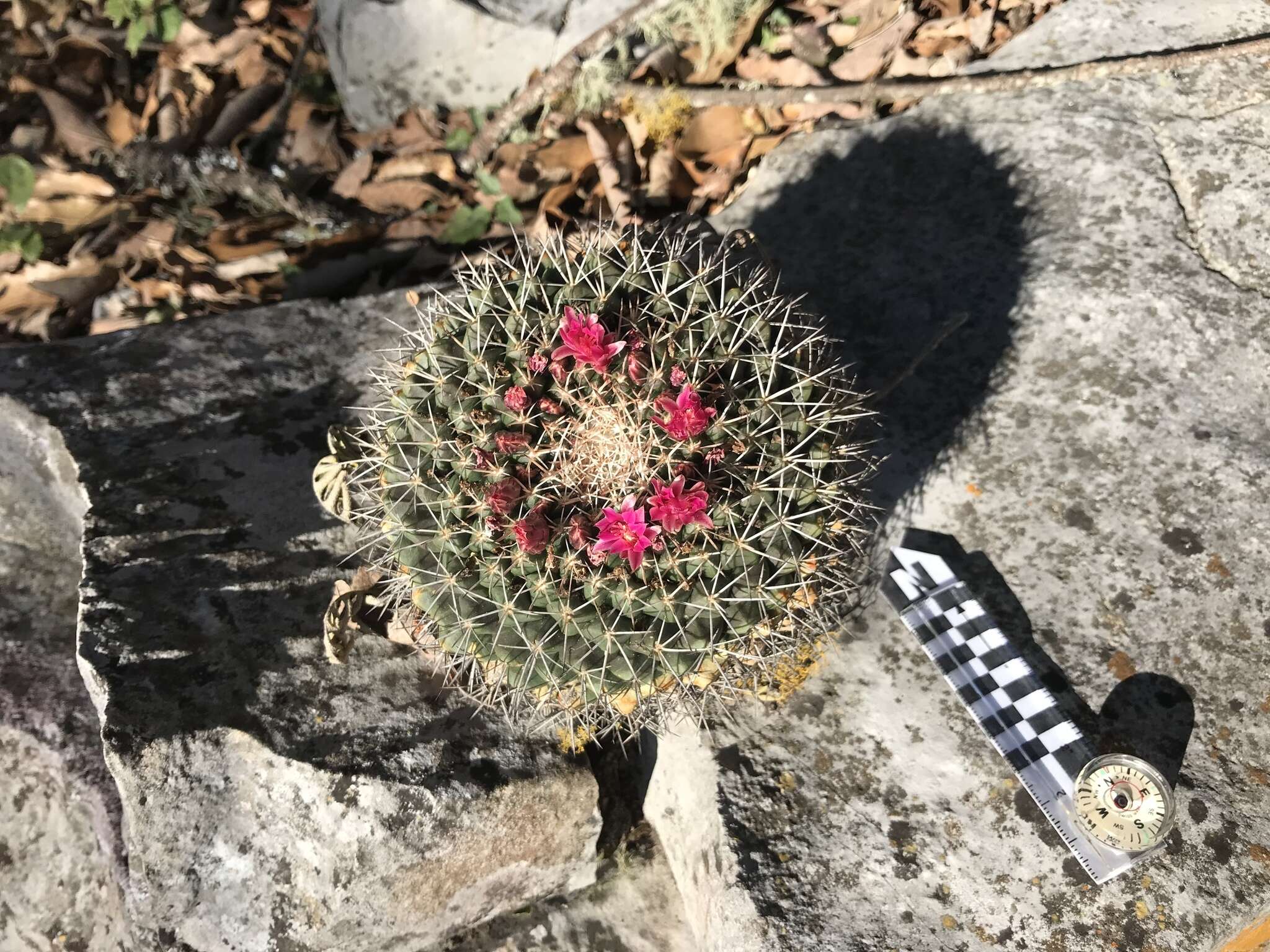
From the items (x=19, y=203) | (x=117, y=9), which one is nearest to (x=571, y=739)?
(x=19, y=203)

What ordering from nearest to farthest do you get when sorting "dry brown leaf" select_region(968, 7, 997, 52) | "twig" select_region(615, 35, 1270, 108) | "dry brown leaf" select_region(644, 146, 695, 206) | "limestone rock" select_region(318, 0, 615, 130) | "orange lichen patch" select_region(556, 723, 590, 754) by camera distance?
"orange lichen patch" select_region(556, 723, 590, 754) < "twig" select_region(615, 35, 1270, 108) < "dry brown leaf" select_region(968, 7, 997, 52) < "dry brown leaf" select_region(644, 146, 695, 206) < "limestone rock" select_region(318, 0, 615, 130)

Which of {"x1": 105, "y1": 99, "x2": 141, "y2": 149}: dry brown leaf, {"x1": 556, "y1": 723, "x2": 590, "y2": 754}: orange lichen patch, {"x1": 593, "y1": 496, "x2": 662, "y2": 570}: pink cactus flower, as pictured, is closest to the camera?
{"x1": 593, "y1": 496, "x2": 662, "y2": 570}: pink cactus flower

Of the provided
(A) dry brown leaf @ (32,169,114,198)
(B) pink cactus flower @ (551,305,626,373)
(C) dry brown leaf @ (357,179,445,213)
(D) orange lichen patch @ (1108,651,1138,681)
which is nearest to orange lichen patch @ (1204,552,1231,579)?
(D) orange lichen patch @ (1108,651,1138,681)

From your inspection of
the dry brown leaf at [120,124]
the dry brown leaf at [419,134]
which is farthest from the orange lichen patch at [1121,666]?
the dry brown leaf at [120,124]

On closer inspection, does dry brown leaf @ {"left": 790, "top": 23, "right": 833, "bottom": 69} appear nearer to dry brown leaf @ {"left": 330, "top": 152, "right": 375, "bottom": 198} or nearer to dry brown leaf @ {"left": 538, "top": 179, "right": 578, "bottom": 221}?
dry brown leaf @ {"left": 538, "top": 179, "right": 578, "bottom": 221}

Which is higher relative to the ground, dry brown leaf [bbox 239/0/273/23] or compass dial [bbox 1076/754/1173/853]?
dry brown leaf [bbox 239/0/273/23]

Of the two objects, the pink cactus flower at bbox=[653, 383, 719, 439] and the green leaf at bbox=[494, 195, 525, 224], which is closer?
the pink cactus flower at bbox=[653, 383, 719, 439]

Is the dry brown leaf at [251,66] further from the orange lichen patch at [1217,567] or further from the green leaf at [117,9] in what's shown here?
the orange lichen patch at [1217,567]

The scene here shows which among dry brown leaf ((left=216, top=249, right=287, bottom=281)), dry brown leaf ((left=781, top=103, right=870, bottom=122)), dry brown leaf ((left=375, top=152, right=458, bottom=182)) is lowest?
dry brown leaf ((left=216, top=249, right=287, bottom=281))
